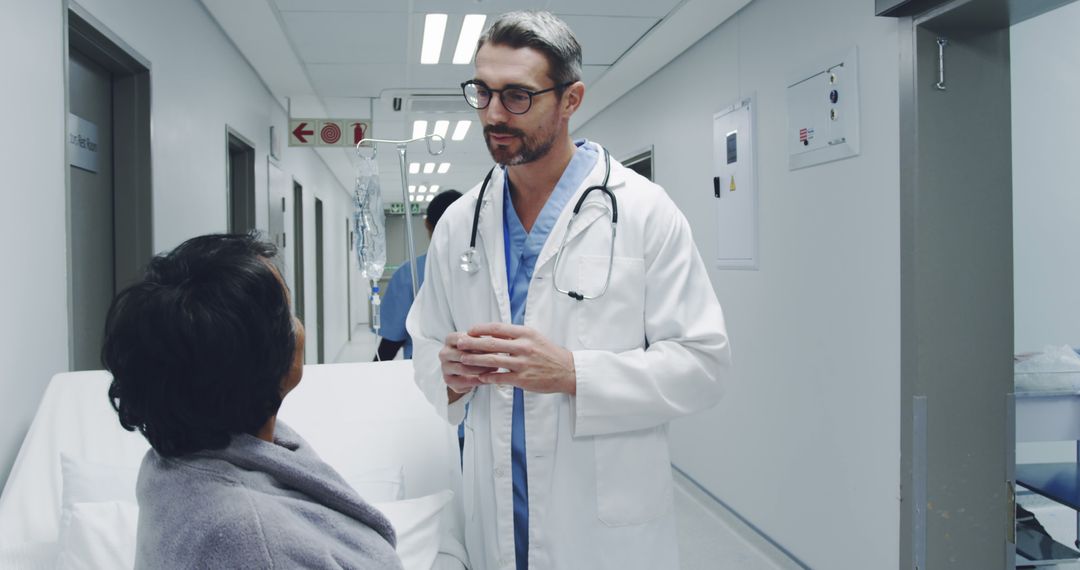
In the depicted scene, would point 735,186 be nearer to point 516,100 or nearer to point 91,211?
point 516,100

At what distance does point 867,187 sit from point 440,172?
7860 millimetres

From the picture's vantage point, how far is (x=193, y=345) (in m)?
0.71

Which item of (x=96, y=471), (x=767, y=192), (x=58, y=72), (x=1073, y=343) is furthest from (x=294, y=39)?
A: (x=1073, y=343)

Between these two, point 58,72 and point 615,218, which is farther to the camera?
point 58,72

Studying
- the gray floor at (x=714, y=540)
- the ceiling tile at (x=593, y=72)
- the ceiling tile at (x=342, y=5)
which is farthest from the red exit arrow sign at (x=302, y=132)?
the gray floor at (x=714, y=540)

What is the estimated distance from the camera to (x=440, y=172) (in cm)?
993

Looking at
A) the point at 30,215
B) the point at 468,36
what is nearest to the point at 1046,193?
the point at 468,36

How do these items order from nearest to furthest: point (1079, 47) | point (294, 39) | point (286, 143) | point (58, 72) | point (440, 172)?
point (58, 72)
point (1079, 47)
point (294, 39)
point (286, 143)
point (440, 172)

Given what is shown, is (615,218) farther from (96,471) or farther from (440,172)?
(440,172)

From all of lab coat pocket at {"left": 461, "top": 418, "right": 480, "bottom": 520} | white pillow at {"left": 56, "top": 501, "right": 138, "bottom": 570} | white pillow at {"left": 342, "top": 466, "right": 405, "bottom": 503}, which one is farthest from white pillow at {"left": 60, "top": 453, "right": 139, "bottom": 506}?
lab coat pocket at {"left": 461, "top": 418, "right": 480, "bottom": 520}

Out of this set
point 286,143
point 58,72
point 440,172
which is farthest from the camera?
point 440,172

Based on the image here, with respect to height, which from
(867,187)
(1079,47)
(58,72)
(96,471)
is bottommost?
(96,471)

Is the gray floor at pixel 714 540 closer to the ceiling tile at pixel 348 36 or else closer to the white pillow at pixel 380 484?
the white pillow at pixel 380 484

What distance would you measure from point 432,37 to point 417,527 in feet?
9.75
